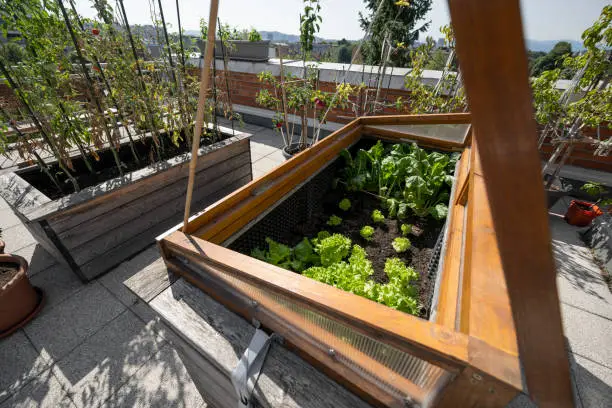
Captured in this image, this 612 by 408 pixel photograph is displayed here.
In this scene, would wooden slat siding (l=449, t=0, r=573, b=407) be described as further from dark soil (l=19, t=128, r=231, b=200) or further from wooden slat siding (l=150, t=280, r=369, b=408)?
dark soil (l=19, t=128, r=231, b=200)

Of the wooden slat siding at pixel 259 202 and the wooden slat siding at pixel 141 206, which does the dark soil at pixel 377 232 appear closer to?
the wooden slat siding at pixel 259 202

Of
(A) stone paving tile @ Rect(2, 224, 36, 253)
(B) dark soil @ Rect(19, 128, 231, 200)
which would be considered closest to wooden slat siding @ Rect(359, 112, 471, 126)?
(B) dark soil @ Rect(19, 128, 231, 200)

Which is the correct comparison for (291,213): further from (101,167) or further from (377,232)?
(101,167)

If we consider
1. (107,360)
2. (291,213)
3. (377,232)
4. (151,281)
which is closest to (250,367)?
(151,281)

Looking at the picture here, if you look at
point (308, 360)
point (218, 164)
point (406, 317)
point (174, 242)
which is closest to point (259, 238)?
point (174, 242)

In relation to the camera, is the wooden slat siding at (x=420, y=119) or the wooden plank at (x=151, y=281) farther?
the wooden slat siding at (x=420, y=119)

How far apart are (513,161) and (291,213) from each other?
153 cm

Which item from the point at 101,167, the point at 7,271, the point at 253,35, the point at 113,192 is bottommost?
the point at 7,271

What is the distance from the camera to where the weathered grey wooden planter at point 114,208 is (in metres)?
1.84

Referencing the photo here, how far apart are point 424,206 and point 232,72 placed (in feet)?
17.2

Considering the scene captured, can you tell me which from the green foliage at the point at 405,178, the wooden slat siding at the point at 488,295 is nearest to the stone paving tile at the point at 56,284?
the green foliage at the point at 405,178

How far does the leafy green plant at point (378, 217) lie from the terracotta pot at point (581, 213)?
255cm

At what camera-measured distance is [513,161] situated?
281mm

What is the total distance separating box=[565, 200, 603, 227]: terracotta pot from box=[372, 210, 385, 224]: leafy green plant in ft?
8.37
